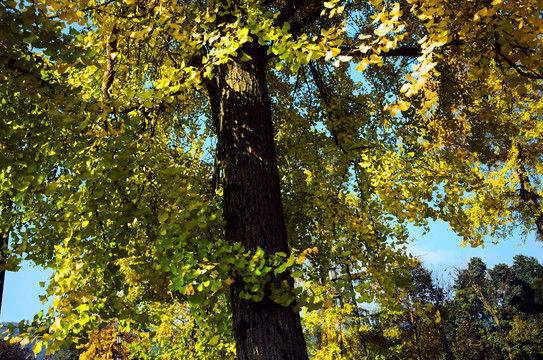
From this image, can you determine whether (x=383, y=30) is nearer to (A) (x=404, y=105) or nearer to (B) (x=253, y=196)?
(A) (x=404, y=105)

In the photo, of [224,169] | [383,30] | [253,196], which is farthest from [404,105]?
[224,169]

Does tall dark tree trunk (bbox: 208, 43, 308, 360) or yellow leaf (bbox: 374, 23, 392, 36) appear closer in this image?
yellow leaf (bbox: 374, 23, 392, 36)

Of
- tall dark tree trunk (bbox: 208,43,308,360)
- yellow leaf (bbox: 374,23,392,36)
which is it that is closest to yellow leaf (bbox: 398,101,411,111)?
yellow leaf (bbox: 374,23,392,36)

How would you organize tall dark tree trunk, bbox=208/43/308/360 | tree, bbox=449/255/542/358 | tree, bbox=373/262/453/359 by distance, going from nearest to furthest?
tall dark tree trunk, bbox=208/43/308/360, tree, bbox=373/262/453/359, tree, bbox=449/255/542/358

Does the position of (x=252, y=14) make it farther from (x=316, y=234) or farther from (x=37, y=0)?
(x=316, y=234)

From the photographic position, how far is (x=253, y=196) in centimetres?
295

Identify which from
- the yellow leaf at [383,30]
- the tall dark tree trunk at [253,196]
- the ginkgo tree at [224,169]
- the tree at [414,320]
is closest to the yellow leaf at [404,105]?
the ginkgo tree at [224,169]

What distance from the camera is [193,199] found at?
10.1 feet

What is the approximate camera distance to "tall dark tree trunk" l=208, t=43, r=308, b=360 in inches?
95.6

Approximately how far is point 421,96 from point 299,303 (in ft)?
16.3

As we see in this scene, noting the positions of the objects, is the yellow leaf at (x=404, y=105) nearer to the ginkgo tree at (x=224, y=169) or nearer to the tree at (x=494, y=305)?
the ginkgo tree at (x=224, y=169)

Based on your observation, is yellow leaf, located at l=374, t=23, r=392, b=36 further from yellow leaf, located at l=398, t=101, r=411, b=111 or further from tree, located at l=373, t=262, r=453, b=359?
tree, located at l=373, t=262, r=453, b=359

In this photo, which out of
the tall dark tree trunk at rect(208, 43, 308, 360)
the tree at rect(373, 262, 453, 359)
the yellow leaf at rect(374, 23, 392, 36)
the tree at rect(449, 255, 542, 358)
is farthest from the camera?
the tree at rect(449, 255, 542, 358)

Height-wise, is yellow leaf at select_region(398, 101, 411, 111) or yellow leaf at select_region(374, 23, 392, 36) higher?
yellow leaf at select_region(374, 23, 392, 36)
